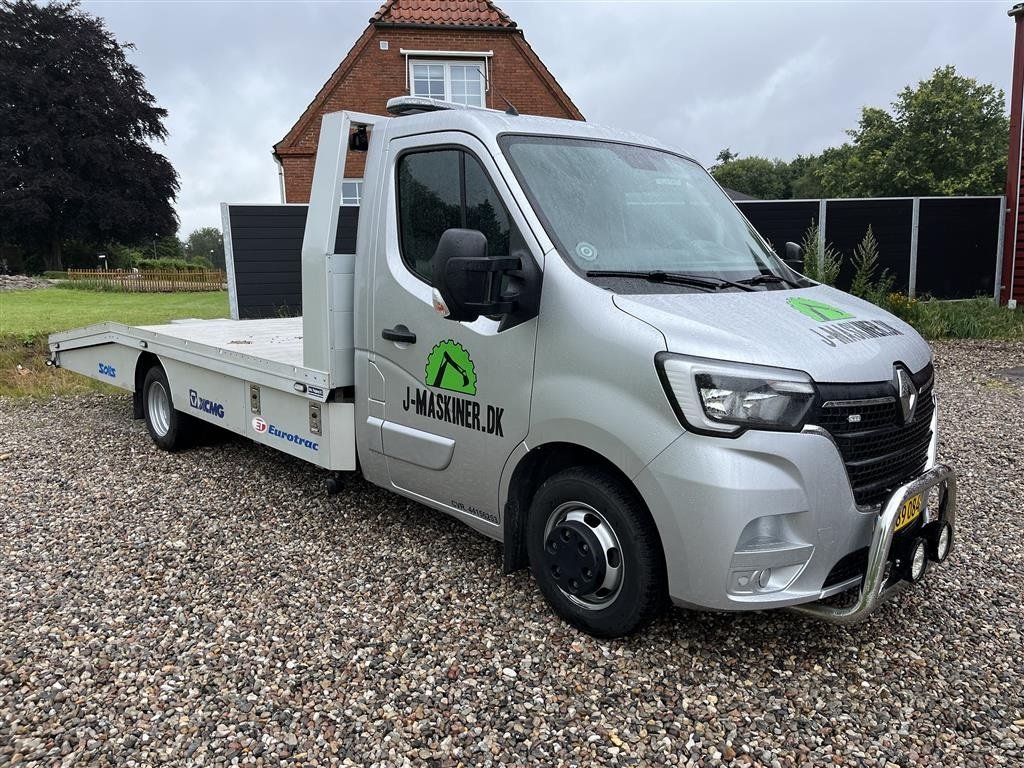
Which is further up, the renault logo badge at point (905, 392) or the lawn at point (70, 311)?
the renault logo badge at point (905, 392)

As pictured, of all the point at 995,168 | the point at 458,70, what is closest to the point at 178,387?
the point at 458,70

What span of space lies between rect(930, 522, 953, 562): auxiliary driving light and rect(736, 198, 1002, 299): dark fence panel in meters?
11.8

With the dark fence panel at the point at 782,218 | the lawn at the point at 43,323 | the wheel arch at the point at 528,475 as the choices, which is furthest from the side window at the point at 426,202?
the dark fence panel at the point at 782,218

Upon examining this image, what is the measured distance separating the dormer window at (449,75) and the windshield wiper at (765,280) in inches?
811

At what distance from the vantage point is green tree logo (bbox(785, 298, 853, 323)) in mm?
3298

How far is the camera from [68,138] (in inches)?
1672

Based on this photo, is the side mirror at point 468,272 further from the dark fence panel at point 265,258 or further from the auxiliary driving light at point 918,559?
the dark fence panel at point 265,258

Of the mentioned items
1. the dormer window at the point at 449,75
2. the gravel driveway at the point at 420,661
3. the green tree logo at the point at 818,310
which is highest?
the dormer window at the point at 449,75

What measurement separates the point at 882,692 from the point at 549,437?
1.64 meters

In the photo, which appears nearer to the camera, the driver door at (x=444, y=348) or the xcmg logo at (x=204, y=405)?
the driver door at (x=444, y=348)

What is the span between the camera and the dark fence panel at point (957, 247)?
15.1m

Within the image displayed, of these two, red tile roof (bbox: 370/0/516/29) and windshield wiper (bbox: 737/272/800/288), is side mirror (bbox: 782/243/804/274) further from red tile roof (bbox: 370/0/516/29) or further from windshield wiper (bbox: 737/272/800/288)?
red tile roof (bbox: 370/0/516/29)

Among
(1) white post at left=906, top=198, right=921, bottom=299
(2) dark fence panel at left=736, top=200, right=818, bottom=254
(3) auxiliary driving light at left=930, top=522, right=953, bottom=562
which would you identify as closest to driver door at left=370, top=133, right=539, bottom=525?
(3) auxiliary driving light at left=930, top=522, right=953, bottom=562

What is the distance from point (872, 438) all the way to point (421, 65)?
74.1ft
